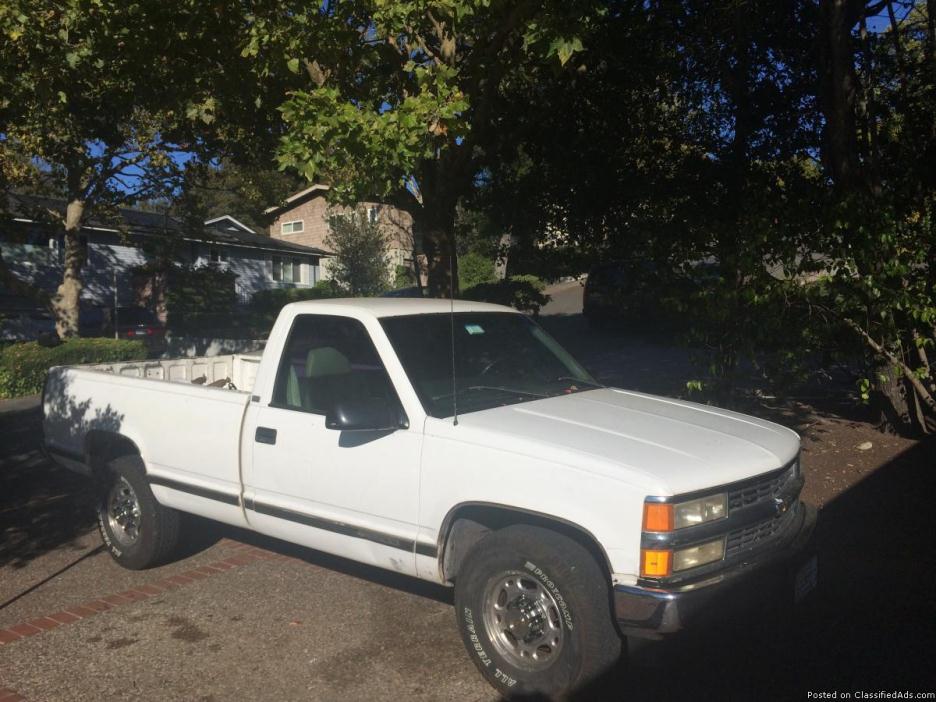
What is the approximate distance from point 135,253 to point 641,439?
3442 cm

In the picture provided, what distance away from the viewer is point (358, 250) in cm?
3469

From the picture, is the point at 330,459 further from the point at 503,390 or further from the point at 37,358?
the point at 37,358

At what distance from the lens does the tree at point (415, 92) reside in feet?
27.0

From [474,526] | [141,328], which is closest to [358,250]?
[141,328]

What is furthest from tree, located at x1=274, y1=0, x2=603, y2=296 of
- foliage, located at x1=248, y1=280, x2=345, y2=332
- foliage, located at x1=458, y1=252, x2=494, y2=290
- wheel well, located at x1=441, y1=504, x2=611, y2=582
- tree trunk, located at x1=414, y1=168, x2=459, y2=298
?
foliage, located at x1=458, y1=252, x2=494, y2=290

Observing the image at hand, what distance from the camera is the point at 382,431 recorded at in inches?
177

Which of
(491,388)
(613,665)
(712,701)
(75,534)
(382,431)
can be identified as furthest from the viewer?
(75,534)

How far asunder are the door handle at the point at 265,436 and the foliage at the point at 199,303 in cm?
2500

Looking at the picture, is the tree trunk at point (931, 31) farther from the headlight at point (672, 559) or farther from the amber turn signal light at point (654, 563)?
the amber turn signal light at point (654, 563)

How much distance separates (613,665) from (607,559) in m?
0.45

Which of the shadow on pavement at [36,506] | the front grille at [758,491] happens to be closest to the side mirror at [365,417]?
the front grille at [758,491]

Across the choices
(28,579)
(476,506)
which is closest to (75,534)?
(28,579)

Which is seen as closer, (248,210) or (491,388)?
(491,388)

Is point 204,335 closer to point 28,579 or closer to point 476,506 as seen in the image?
point 28,579
